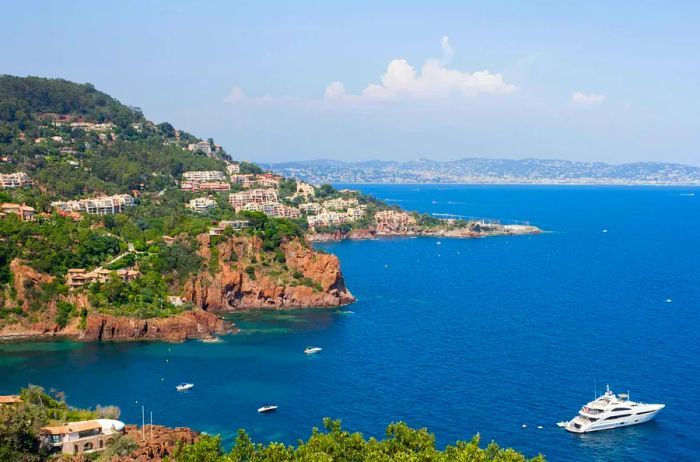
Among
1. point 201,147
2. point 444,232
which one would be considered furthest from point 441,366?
point 201,147

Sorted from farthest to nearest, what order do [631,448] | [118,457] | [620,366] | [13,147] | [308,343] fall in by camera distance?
[13,147], [308,343], [620,366], [631,448], [118,457]

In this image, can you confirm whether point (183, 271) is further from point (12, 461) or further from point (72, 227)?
point (12, 461)

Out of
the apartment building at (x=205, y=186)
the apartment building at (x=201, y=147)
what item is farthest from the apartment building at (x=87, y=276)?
the apartment building at (x=201, y=147)

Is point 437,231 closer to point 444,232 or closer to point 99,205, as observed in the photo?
point 444,232

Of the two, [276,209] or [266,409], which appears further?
[276,209]

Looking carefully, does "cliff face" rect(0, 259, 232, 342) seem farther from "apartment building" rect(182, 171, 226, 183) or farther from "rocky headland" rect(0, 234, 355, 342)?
"apartment building" rect(182, 171, 226, 183)

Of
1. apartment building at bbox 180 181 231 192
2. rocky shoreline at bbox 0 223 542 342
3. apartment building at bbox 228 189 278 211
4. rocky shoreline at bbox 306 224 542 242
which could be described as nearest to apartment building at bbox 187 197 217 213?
apartment building at bbox 180 181 231 192

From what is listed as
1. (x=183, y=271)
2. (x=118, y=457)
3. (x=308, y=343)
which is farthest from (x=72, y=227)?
(x=118, y=457)
